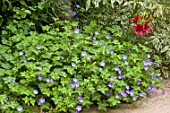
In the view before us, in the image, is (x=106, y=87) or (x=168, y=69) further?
(x=168, y=69)

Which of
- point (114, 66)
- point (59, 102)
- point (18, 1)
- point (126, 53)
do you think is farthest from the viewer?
point (18, 1)

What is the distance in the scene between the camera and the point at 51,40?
3.61m

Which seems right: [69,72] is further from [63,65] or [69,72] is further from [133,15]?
[133,15]

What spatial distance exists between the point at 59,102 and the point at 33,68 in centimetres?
35

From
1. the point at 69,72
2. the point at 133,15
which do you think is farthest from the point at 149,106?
the point at 133,15

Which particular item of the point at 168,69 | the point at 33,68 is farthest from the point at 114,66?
the point at 168,69

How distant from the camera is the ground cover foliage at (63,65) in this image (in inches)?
125

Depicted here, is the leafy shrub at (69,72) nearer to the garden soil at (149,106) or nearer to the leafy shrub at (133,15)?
the garden soil at (149,106)

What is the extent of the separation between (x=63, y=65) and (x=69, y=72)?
0.44 ft

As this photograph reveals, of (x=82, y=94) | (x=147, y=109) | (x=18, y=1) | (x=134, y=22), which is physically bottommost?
(x=147, y=109)

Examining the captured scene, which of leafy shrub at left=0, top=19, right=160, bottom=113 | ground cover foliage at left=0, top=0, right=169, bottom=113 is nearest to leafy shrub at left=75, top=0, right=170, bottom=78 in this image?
ground cover foliage at left=0, top=0, right=169, bottom=113

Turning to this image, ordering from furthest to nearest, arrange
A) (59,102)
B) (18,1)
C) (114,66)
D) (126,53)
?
(18,1), (126,53), (114,66), (59,102)

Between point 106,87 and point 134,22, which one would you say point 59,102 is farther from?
point 134,22

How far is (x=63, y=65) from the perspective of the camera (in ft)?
11.1
